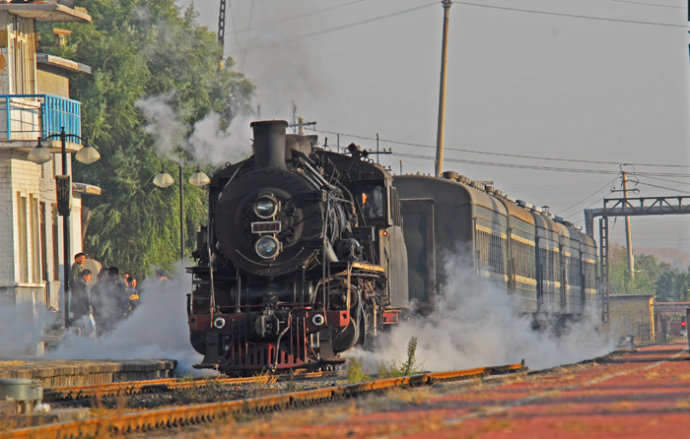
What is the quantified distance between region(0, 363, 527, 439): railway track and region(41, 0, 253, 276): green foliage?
27002mm

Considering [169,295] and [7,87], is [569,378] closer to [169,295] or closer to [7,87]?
[169,295]

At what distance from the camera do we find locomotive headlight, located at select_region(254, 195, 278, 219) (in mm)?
15484

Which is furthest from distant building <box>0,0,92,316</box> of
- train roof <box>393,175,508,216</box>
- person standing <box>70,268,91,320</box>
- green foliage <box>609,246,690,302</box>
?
green foliage <box>609,246,690,302</box>

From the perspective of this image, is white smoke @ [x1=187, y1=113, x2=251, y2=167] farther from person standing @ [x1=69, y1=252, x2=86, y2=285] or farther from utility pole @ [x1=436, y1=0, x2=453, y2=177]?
utility pole @ [x1=436, y1=0, x2=453, y2=177]

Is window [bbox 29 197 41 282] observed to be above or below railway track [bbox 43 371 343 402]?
above

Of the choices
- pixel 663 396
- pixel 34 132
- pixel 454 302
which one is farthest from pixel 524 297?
pixel 663 396

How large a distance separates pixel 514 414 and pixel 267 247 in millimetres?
7849

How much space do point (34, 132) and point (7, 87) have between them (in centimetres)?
124

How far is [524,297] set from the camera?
25016mm

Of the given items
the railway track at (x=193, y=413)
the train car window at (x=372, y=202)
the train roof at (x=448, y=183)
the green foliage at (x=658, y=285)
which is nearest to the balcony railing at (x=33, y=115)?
the train roof at (x=448, y=183)

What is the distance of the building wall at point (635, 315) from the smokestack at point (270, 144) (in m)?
54.4

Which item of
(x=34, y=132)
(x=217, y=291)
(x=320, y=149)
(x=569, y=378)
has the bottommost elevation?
(x=569, y=378)

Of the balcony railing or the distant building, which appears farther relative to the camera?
the distant building

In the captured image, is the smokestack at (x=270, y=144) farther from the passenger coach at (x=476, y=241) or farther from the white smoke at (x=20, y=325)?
the white smoke at (x=20, y=325)
